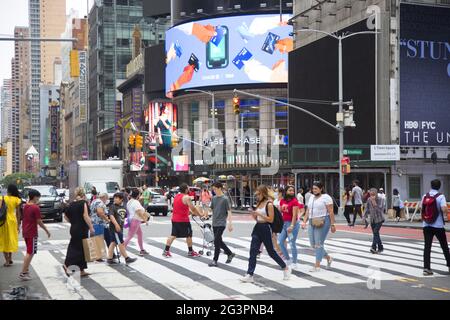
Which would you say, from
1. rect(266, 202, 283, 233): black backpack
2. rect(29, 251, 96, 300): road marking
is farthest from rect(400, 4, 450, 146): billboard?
rect(266, 202, 283, 233): black backpack

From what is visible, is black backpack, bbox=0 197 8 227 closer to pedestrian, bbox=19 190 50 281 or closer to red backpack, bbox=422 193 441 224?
pedestrian, bbox=19 190 50 281

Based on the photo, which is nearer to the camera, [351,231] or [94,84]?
[351,231]

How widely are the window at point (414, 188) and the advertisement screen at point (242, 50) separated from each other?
136 ft

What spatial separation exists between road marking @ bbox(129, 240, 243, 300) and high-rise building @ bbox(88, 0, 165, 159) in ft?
380

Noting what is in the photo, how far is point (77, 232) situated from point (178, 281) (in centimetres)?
218

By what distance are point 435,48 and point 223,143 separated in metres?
43.0

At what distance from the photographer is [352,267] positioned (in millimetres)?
14820

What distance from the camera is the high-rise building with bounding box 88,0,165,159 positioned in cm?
13188

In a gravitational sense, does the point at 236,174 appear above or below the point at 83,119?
below

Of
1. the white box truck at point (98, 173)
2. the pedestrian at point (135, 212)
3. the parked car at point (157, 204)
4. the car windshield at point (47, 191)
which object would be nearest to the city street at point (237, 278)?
the pedestrian at point (135, 212)

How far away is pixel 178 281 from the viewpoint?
12.9 metres

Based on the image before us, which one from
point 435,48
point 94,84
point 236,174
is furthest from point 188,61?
point 94,84

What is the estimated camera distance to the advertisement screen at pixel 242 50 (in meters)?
83.1
